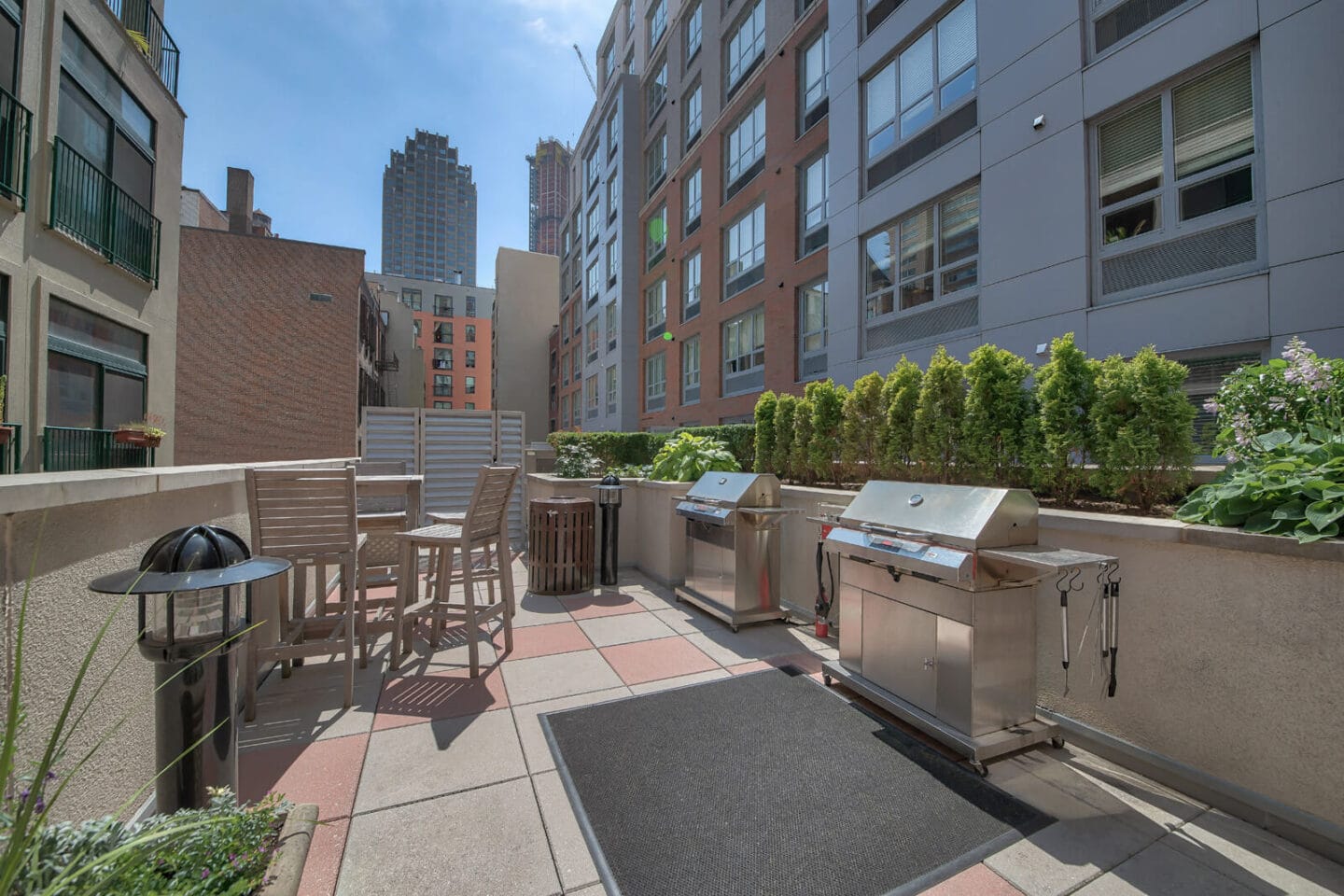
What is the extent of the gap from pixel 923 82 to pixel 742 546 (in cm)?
961

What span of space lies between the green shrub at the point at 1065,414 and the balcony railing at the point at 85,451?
34.7ft

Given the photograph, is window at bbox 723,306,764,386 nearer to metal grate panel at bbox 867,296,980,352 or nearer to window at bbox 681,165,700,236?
metal grate panel at bbox 867,296,980,352

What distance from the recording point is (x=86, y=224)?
7.85 metres

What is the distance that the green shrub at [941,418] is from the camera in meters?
4.04

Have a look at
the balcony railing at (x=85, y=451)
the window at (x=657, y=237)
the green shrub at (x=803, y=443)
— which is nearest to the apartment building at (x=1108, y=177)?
the green shrub at (x=803, y=443)

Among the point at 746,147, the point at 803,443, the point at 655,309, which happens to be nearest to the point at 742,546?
the point at 803,443

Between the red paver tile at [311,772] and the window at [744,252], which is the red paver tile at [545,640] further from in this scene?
the window at [744,252]

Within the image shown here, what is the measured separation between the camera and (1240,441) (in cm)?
284

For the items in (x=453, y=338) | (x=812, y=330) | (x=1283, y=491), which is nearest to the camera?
(x=1283, y=491)

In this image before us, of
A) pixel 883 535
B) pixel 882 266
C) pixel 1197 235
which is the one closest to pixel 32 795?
pixel 883 535

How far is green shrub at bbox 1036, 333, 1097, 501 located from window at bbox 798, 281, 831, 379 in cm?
896

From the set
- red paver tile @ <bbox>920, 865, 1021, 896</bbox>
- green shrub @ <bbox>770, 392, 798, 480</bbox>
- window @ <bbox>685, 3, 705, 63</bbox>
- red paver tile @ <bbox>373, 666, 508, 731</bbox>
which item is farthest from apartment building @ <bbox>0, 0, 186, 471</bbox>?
window @ <bbox>685, 3, 705, 63</bbox>

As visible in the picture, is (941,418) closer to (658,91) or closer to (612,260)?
→ (658,91)

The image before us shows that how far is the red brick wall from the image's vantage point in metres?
17.9
